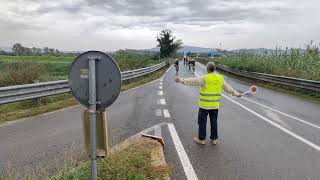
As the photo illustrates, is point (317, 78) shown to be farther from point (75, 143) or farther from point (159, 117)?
point (75, 143)

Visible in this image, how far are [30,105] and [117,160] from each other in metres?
9.59

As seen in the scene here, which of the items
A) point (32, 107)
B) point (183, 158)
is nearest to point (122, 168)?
point (183, 158)

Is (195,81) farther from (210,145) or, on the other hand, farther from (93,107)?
(93,107)

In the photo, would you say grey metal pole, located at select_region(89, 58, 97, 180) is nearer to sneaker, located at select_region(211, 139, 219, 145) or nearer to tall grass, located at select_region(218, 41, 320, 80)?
sneaker, located at select_region(211, 139, 219, 145)

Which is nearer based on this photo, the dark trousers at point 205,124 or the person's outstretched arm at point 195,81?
the dark trousers at point 205,124

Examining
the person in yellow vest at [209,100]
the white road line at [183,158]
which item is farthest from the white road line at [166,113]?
the person in yellow vest at [209,100]

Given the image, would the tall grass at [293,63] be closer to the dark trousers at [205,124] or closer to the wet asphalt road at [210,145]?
the wet asphalt road at [210,145]

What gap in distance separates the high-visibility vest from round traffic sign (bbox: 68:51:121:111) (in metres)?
4.26

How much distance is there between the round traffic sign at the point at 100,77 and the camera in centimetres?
428

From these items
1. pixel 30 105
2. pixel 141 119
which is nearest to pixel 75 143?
pixel 141 119

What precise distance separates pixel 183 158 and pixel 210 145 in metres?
1.38

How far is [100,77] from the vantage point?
14.1 feet

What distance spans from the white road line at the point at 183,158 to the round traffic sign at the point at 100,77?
213 centimetres

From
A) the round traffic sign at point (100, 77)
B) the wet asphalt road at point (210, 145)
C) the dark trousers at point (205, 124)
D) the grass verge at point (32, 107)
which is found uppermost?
the round traffic sign at point (100, 77)
